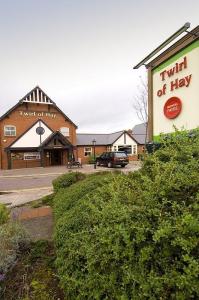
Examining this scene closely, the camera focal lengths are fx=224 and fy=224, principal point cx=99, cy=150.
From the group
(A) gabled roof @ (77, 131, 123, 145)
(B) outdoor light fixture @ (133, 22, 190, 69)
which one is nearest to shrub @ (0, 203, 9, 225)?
(B) outdoor light fixture @ (133, 22, 190, 69)

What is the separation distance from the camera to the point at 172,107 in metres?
4.92

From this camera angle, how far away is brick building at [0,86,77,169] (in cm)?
2980

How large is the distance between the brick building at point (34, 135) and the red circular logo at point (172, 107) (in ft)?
86.5

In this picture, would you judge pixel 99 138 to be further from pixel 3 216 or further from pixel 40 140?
pixel 3 216

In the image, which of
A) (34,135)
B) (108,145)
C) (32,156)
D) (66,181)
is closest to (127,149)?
(108,145)

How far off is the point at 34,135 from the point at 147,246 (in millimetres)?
30621

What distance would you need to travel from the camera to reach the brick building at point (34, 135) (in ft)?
97.8

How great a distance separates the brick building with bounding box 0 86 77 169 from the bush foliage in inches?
1115

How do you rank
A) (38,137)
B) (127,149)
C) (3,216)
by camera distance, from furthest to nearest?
1. (127,149)
2. (38,137)
3. (3,216)

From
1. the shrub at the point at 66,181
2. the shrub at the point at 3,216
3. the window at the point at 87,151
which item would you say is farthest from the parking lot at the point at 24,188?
the window at the point at 87,151

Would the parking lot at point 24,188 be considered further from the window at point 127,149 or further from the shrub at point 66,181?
the window at point 127,149

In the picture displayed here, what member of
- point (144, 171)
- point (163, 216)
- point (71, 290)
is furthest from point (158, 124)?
point (71, 290)

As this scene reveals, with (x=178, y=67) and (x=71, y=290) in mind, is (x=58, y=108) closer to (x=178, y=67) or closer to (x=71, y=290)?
(x=178, y=67)

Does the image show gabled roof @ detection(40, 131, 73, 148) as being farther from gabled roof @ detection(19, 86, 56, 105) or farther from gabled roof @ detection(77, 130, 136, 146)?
gabled roof @ detection(19, 86, 56, 105)
